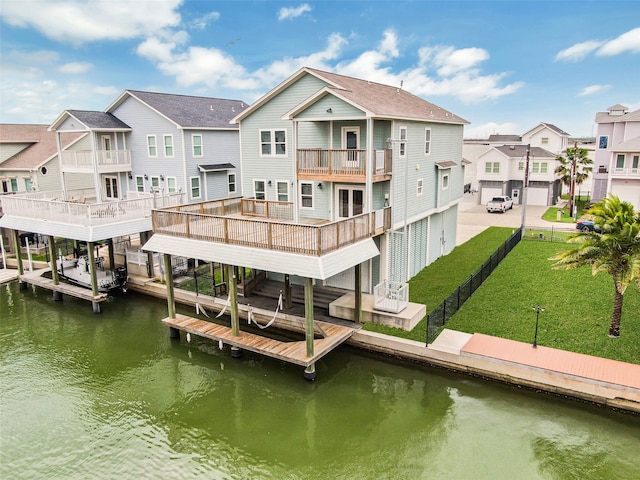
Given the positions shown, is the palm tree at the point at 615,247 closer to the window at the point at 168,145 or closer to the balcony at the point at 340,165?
the balcony at the point at 340,165

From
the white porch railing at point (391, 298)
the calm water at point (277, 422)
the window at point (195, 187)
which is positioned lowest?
the calm water at point (277, 422)

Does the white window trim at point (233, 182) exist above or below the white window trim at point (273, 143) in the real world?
below

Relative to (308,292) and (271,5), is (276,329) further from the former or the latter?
(271,5)

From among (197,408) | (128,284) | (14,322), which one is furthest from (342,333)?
(14,322)

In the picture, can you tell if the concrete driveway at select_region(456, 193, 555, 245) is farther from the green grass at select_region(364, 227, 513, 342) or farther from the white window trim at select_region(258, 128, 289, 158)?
the white window trim at select_region(258, 128, 289, 158)

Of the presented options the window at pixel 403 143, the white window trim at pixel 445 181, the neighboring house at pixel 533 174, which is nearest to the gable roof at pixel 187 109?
the window at pixel 403 143

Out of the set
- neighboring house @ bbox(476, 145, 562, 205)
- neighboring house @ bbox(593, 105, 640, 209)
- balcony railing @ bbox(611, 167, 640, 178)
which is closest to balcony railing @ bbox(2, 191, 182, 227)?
neighboring house @ bbox(593, 105, 640, 209)
